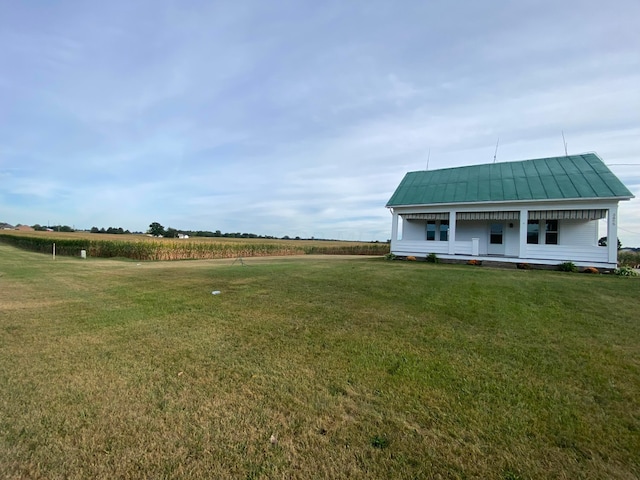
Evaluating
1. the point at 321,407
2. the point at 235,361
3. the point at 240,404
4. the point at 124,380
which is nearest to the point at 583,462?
the point at 321,407

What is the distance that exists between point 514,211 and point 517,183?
5.53 feet

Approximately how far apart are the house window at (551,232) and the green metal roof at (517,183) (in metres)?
2.21

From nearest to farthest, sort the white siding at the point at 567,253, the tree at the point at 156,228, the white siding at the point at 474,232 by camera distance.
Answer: the white siding at the point at 567,253 < the white siding at the point at 474,232 < the tree at the point at 156,228

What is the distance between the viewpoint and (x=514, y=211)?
15.7 meters

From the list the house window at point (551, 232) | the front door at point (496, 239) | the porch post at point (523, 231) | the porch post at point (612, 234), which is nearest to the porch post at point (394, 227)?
the front door at point (496, 239)

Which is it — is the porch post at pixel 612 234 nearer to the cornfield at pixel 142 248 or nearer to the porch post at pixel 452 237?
the porch post at pixel 452 237

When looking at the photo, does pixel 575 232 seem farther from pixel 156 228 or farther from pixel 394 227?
pixel 156 228

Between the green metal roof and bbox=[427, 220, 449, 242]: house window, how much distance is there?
197 centimetres

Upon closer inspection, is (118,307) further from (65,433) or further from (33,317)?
(65,433)

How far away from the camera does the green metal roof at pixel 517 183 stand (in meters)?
14.3

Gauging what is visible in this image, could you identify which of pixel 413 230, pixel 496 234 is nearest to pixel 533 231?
pixel 496 234

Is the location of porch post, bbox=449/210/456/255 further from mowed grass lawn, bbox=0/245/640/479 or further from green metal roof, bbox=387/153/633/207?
mowed grass lawn, bbox=0/245/640/479

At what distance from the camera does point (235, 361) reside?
13.8 ft

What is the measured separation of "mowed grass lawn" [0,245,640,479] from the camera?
2.43 m
